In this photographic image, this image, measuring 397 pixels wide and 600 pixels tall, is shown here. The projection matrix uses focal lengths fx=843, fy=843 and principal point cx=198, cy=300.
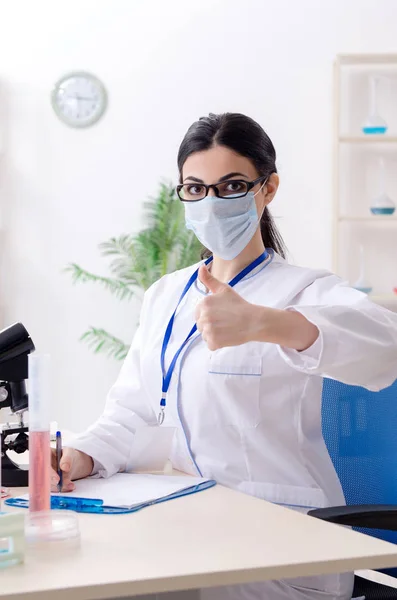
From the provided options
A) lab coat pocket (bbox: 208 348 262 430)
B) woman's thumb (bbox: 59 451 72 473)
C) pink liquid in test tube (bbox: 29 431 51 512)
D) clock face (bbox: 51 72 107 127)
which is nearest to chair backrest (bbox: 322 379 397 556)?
lab coat pocket (bbox: 208 348 262 430)

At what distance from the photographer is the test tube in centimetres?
126

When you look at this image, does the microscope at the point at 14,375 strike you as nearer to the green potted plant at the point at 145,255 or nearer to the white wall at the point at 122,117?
the green potted plant at the point at 145,255

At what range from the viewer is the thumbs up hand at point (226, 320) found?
4.47 ft

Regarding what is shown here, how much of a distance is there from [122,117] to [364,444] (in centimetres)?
350

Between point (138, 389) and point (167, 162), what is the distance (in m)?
3.15

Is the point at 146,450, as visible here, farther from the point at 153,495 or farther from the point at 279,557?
the point at 279,557

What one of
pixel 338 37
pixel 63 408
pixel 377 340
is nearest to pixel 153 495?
pixel 377 340

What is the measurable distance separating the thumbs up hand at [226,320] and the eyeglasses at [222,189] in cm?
48

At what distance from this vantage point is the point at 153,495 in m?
1.47

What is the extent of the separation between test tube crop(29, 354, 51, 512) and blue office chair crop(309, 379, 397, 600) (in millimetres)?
729

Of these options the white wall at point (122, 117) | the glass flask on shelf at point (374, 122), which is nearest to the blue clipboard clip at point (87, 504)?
the white wall at point (122, 117)

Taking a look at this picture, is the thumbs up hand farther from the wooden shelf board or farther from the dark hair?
the wooden shelf board

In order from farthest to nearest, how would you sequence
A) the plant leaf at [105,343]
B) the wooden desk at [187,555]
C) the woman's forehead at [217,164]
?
1. the plant leaf at [105,343]
2. the woman's forehead at [217,164]
3. the wooden desk at [187,555]

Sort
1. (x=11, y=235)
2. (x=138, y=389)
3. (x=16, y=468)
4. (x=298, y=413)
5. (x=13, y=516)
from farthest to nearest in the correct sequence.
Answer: (x=11, y=235) < (x=138, y=389) < (x=298, y=413) < (x=16, y=468) < (x=13, y=516)
